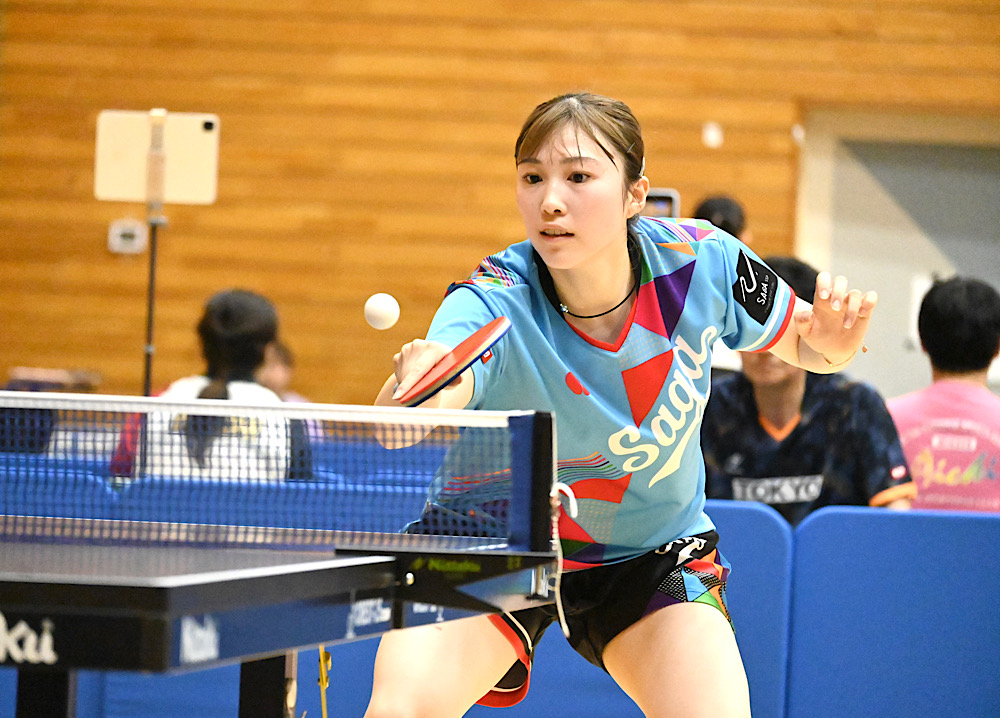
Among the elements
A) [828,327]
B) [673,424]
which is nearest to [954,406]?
[828,327]

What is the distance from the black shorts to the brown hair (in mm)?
724

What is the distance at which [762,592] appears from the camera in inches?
115

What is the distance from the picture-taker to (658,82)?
6953 millimetres

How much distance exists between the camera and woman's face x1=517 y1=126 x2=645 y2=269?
6.43 feet

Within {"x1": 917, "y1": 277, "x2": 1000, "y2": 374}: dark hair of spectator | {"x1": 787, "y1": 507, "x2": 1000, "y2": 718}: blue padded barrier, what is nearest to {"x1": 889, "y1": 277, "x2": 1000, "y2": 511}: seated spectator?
{"x1": 917, "y1": 277, "x2": 1000, "y2": 374}: dark hair of spectator

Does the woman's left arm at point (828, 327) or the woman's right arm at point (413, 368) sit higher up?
the woman's left arm at point (828, 327)

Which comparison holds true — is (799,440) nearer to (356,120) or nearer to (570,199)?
(570,199)

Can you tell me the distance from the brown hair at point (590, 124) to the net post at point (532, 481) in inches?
25.0

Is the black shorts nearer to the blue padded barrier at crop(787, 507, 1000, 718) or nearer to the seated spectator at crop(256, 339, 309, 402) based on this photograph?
the blue padded barrier at crop(787, 507, 1000, 718)

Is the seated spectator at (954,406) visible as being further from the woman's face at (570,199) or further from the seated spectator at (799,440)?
the woman's face at (570,199)

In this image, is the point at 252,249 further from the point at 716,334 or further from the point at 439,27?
the point at 716,334

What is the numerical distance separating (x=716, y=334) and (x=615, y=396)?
0.27m

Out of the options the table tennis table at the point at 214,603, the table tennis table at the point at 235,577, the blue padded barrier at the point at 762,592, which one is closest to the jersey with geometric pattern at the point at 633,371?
the table tennis table at the point at 235,577

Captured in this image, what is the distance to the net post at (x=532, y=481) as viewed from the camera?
152 cm
